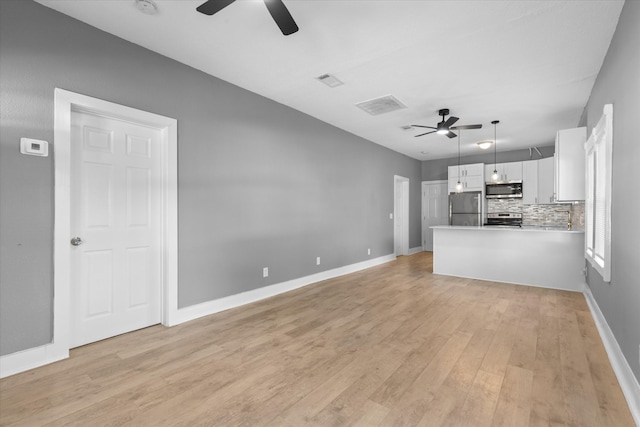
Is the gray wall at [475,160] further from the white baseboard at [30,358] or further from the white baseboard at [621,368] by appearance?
the white baseboard at [30,358]

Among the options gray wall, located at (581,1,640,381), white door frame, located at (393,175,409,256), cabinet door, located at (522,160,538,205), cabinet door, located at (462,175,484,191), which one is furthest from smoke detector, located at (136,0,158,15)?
cabinet door, located at (522,160,538,205)

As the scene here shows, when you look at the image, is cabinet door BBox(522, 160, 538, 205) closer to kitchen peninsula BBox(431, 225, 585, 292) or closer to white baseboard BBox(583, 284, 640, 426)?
kitchen peninsula BBox(431, 225, 585, 292)

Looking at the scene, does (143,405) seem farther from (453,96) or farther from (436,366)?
(453,96)

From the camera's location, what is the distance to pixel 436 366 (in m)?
2.35

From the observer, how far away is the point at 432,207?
900 centimetres

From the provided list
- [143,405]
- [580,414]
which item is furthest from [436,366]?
[143,405]

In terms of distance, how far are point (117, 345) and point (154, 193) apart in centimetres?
149

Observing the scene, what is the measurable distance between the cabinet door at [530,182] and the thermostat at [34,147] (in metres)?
8.57

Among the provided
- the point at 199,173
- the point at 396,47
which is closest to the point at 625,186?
the point at 396,47

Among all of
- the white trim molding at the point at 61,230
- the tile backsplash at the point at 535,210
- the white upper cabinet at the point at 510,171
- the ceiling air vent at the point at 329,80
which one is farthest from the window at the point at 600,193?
the white trim molding at the point at 61,230

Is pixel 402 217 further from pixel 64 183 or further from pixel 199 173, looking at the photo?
pixel 64 183

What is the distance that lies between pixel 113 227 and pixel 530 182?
324 inches

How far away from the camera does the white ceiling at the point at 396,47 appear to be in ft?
8.00

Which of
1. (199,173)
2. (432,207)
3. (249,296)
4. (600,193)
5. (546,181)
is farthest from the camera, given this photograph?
(432,207)
